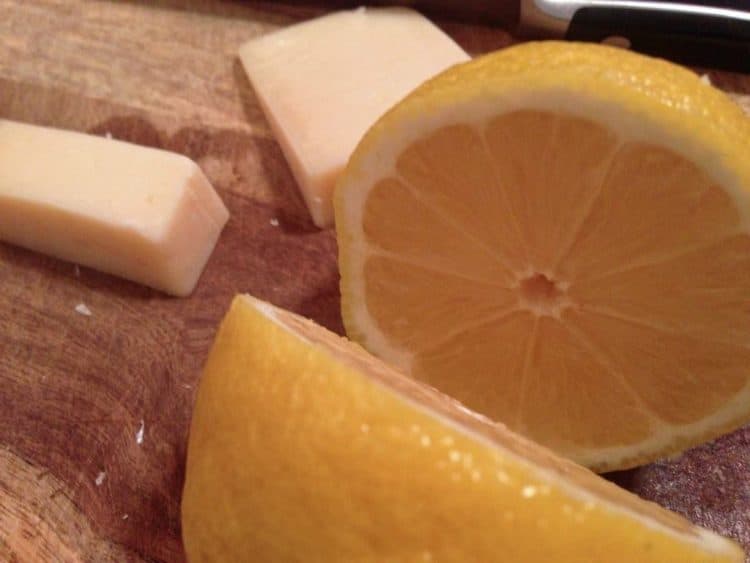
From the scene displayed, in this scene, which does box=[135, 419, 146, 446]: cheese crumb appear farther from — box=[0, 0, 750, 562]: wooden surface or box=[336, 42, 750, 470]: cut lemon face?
box=[336, 42, 750, 470]: cut lemon face

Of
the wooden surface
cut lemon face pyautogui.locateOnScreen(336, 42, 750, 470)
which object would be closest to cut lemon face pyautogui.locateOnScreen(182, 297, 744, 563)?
cut lemon face pyautogui.locateOnScreen(336, 42, 750, 470)

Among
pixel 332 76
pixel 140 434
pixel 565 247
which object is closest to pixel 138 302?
pixel 140 434

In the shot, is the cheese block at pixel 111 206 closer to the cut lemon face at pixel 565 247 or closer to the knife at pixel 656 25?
the cut lemon face at pixel 565 247

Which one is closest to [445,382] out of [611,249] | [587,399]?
[587,399]

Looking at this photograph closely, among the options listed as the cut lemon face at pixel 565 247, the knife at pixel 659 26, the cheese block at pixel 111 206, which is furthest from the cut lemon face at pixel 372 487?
the knife at pixel 659 26

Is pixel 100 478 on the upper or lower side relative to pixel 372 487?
lower

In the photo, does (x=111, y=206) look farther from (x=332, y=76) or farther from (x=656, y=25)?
(x=656, y=25)
